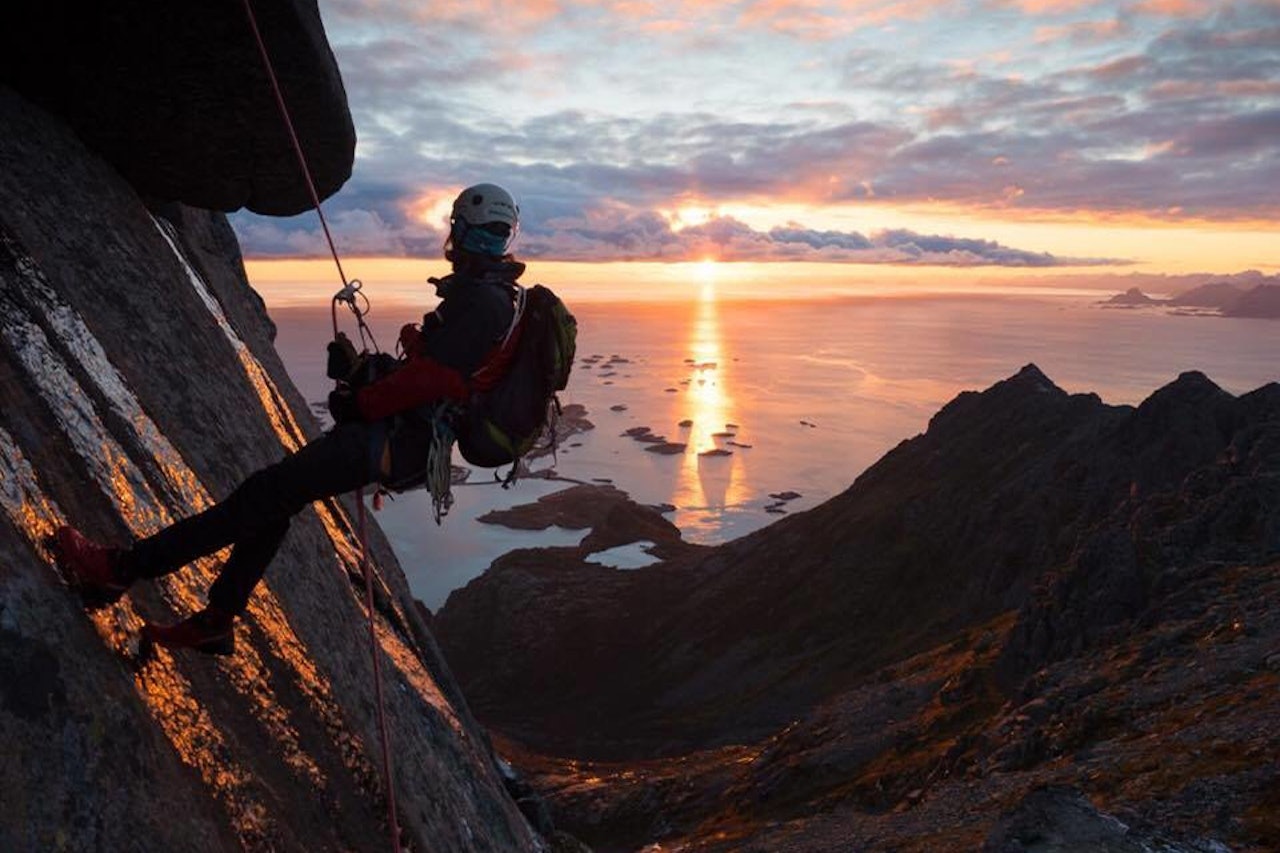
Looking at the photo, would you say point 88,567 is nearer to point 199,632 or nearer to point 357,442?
point 199,632

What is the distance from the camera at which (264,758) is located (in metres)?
7.98

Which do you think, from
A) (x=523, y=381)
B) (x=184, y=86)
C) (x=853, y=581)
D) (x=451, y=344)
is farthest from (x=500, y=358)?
(x=853, y=581)

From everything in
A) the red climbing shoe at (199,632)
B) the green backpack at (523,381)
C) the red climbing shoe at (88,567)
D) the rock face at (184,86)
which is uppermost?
the rock face at (184,86)

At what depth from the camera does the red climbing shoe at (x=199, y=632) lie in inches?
278

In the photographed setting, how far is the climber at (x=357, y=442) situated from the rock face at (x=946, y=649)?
21.4m

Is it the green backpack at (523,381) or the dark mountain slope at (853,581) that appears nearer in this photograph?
the green backpack at (523,381)

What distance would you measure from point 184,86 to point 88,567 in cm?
751

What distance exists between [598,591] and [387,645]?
130 m

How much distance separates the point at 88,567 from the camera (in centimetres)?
652

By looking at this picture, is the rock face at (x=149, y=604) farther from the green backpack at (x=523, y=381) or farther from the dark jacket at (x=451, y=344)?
the green backpack at (x=523, y=381)

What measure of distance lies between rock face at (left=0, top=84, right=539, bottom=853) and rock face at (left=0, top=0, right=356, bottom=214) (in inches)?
7.5

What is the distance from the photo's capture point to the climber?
22.7ft

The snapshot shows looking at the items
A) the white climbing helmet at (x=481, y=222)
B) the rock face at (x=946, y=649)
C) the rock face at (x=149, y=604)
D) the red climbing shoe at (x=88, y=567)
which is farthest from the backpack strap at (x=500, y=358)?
the rock face at (x=946, y=649)

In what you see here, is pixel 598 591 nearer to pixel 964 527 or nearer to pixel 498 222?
pixel 964 527
